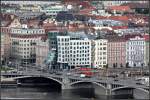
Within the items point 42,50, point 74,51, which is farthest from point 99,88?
point 42,50

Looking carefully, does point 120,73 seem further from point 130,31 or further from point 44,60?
point 130,31

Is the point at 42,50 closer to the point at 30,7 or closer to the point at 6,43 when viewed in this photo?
the point at 6,43

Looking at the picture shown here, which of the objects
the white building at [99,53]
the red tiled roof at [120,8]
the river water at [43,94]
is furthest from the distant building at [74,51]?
the red tiled roof at [120,8]

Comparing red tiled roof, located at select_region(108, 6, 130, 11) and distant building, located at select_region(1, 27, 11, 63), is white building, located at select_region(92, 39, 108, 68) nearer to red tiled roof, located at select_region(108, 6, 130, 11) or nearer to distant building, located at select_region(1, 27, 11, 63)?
distant building, located at select_region(1, 27, 11, 63)

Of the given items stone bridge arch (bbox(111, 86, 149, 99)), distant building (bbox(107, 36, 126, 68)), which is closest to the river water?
stone bridge arch (bbox(111, 86, 149, 99))

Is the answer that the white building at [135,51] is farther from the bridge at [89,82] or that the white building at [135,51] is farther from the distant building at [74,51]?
the bridge at [89,82]

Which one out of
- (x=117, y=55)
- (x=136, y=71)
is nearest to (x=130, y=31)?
(x=117, y=55)
